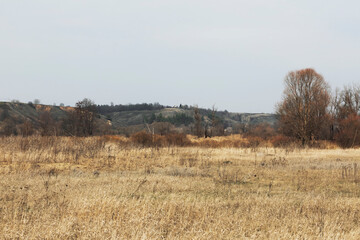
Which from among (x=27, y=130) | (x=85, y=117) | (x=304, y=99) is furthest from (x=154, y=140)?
(x=304, y=99)

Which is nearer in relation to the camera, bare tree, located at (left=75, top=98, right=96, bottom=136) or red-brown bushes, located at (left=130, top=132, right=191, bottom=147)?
red-brown bushes, located at (left=130, top=132, right=191, bottom=147)

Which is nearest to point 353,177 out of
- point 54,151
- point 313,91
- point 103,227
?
point 103,227

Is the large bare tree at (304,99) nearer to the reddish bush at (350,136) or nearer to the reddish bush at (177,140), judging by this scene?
Result: the reddish bush at (350,136)

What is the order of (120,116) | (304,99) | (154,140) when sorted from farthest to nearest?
(120,116) → (304,99) → (154,140)

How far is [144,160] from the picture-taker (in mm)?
17016

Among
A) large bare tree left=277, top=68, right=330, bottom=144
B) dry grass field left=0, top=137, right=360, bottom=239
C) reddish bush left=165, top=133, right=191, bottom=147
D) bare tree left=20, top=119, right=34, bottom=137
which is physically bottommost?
dry grass field left=0, top=137, right=360, bottom=239

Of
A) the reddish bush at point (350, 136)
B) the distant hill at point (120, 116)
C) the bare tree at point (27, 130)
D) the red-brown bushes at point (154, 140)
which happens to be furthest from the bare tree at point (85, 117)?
the reddish bush at point (350, 136)

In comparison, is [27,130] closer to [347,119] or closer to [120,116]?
[347,119]

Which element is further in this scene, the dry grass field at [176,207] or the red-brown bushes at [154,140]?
the red-brown bushes at [154,140]

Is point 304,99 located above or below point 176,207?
above

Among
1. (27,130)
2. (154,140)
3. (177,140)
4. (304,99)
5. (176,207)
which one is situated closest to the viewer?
(176,207)

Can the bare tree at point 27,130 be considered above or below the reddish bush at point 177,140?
above

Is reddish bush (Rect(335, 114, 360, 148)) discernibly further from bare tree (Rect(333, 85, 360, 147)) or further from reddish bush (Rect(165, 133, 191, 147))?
reddish bush (Rect(165, 133, 191, 147))

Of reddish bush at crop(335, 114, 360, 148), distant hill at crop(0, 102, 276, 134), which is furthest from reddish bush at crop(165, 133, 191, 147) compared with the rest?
distant hill at crop(0, 102, 276, 134)
